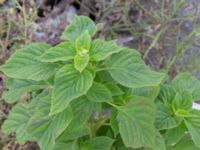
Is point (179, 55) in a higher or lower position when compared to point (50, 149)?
lower

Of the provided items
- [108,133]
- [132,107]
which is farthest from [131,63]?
[108,133]

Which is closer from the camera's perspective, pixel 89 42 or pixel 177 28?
pixel 89 42

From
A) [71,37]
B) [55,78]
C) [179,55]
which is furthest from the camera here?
[179,55]

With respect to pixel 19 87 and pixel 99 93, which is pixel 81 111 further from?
pixel 19 87

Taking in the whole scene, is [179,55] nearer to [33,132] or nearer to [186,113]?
[186,113]

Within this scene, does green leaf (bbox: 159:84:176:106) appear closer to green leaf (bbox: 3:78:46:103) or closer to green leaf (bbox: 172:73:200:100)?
green leaf (bbox: 172:73:200:100)

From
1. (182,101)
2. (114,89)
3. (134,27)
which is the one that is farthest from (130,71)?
(134,27)
